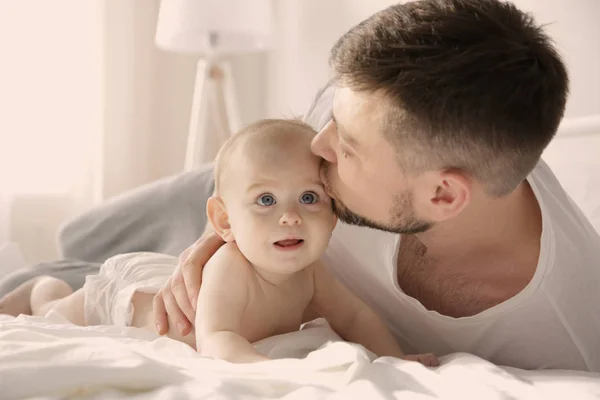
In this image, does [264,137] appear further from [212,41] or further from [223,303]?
[212,41]

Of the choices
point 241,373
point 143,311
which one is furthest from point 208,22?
point 241,373

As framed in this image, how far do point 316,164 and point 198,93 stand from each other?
6.47 ft

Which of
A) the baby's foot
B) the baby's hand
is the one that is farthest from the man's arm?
the baby's foot

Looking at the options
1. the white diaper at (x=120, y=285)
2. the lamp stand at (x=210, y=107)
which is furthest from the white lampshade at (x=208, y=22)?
the white diaper at (x=120, y=285)

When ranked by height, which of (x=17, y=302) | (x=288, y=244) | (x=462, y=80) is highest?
(x=462, y=80)

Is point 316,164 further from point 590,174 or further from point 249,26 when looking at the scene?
point 249,26

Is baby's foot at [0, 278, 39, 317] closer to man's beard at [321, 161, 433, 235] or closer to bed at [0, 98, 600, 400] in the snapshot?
bed at [0, 98, 600, 400]

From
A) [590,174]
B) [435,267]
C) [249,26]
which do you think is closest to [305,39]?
[249,26]

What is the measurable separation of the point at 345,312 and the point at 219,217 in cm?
28

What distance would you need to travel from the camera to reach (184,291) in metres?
1.33

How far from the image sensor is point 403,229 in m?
1.24

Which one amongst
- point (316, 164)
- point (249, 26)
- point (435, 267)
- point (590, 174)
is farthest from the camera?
point (249, 26)

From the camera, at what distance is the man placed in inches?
41.8

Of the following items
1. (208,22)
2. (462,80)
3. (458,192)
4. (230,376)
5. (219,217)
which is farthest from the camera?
(208,22)
